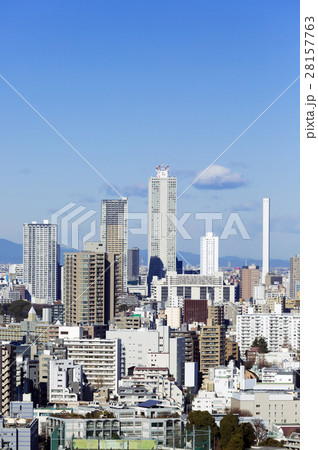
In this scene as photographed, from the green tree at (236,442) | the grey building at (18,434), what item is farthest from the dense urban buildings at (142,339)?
the green tree at (236,442)

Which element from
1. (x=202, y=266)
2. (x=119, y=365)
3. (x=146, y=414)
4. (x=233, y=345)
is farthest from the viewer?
(x=202, y=266)

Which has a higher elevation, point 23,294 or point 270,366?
point 23,294

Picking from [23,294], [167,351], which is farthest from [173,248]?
[23,294]

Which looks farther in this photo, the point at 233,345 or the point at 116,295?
the point at 116,295

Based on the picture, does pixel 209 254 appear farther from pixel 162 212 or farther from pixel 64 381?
pixel 64 381

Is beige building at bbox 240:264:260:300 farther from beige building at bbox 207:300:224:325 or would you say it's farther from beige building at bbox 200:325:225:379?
beige building at bbox 200:325:225:379

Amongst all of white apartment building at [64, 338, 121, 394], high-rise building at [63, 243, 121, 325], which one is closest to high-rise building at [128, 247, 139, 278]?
high-rise building at [63, 243, 121, 325]
